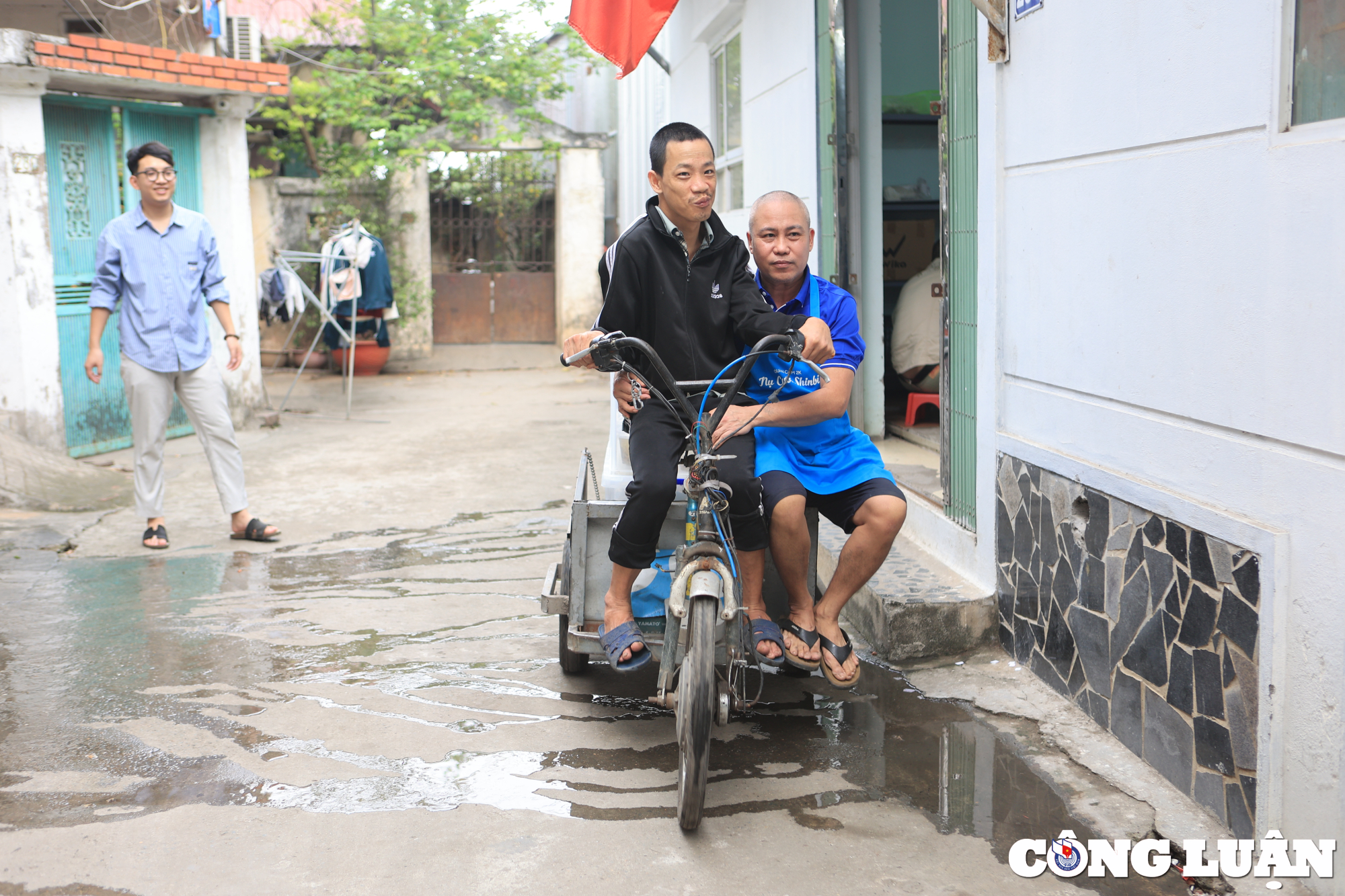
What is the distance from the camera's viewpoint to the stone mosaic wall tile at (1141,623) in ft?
9.21

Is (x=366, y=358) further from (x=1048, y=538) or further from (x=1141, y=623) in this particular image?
(x=1141, y=623)

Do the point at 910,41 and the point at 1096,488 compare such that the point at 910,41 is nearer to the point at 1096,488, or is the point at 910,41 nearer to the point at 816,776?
the point at 1096,488

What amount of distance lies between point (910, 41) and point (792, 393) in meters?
5.73

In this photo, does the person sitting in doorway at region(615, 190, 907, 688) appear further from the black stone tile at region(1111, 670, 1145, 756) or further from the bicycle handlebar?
the black stone tile at region(1111, 670, 1145, 756)

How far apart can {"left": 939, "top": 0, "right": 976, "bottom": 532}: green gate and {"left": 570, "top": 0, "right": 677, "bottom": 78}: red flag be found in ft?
5.59

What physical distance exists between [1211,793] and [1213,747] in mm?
123

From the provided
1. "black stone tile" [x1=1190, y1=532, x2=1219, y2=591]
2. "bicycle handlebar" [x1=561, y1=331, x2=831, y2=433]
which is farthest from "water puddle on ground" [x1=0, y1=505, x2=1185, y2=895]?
"bicycle handlebar" [x1=561, y1=331, x2=831, y2=433]

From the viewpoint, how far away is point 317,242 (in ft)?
47.0

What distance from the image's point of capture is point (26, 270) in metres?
8.02

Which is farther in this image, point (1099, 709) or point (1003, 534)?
point (1003, 534)

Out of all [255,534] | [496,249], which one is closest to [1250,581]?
[255,534]

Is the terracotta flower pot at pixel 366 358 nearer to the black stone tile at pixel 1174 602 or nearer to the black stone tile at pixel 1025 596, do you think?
the black stone tile at pixel 1025 596

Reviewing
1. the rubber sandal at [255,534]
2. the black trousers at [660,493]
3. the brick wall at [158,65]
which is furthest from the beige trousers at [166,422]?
the black trousers at [660,493]

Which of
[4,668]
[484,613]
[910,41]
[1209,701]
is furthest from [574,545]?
[910,41]
